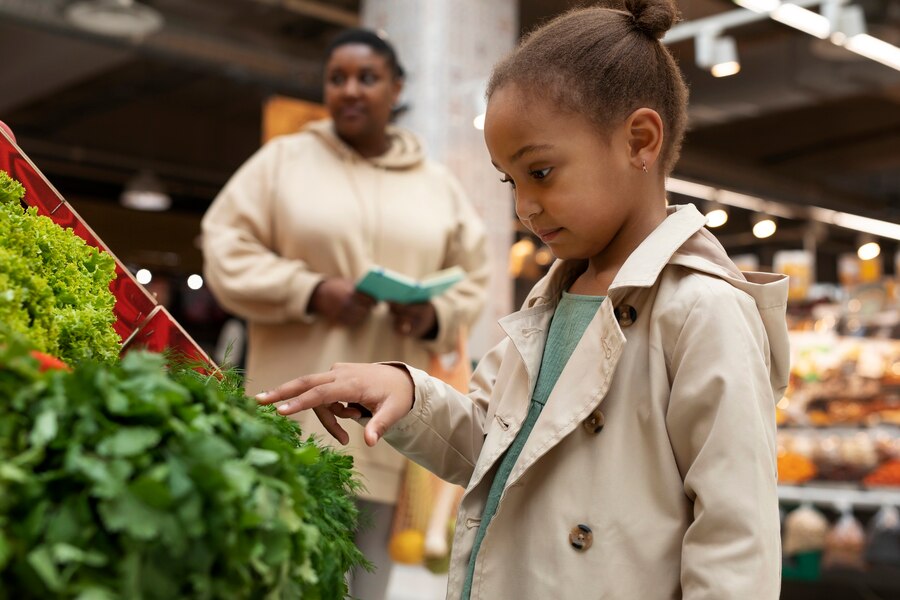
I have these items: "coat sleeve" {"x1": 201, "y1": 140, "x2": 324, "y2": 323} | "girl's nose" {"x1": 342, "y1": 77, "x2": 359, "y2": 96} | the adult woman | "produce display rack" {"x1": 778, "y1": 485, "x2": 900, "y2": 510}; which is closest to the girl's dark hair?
the adult woman

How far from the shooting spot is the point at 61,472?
0.64 meters

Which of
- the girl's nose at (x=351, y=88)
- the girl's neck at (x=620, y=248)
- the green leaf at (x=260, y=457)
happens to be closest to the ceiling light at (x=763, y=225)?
the girl's nose at (x=351, y=88)

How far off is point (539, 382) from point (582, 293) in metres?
0.14

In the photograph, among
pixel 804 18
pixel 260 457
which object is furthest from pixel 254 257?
pixel 804 18

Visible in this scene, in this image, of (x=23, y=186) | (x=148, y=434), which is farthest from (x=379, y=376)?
(x=148, y=434)

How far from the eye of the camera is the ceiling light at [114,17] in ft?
18.8

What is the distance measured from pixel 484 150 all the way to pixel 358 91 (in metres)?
1.98

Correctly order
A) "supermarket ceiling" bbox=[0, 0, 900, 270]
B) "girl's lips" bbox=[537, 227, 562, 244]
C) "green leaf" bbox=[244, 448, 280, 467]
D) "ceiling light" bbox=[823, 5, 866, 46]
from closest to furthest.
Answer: "green leaf" bbox=[244, 448, 280, 467] < "girl's lips" bbox=[537, 227, 562, 244] < "ceiling light" bbox=[823, 5, 866, 46] < "supermarket ceiling" bbox=[0, 0, 900, 270]

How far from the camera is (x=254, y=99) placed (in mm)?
8586

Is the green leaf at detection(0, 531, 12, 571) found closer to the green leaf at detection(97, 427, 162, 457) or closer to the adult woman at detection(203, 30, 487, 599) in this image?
the green leaf at detection(97, 427, 162, 457)

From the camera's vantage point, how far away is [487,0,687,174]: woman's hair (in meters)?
1.25

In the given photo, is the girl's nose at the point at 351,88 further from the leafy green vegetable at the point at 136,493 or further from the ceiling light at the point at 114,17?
the ceiling light at the point at 114,17

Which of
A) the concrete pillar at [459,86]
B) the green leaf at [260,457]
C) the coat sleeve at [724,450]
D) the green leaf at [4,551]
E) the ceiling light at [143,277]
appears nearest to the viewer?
the green leaf at [4,551]

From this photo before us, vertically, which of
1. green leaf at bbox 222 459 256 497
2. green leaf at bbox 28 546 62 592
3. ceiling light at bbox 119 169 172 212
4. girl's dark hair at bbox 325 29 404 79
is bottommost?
green leaf at bbox 28 546 62 592
